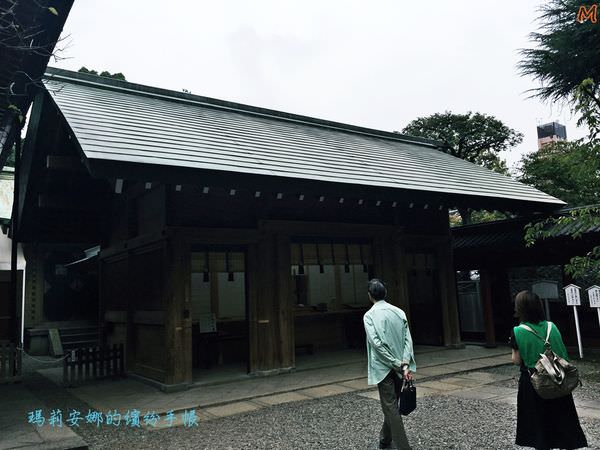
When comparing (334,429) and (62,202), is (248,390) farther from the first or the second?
(62,202)

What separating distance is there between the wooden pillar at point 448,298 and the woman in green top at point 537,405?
21.7 ft

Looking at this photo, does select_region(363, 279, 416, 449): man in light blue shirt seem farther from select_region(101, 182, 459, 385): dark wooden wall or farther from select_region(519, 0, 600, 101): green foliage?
select_region(519, 0, 600, 101): green foliage

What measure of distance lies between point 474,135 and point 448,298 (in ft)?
59.1

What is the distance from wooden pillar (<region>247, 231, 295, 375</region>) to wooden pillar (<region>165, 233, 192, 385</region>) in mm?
1086

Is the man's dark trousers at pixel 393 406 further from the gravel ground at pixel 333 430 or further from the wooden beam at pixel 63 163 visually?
the wooden beam at pixel 63 163

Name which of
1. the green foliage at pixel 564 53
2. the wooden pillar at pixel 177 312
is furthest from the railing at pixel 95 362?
the green foliage at pixel 564 53

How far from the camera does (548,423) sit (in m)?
3.16

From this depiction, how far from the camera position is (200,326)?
901cm

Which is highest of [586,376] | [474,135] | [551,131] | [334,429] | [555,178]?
[551,131]

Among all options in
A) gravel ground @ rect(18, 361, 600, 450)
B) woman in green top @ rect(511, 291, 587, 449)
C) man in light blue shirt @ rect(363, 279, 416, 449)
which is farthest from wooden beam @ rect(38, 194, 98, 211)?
woman in green top @ rect(511, 291, 587, 449)

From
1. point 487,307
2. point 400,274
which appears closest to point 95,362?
point 400,274

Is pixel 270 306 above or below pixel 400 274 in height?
below

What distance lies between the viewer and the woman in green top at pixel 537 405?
3.12 m

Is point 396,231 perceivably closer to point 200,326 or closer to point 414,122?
point 200,326
